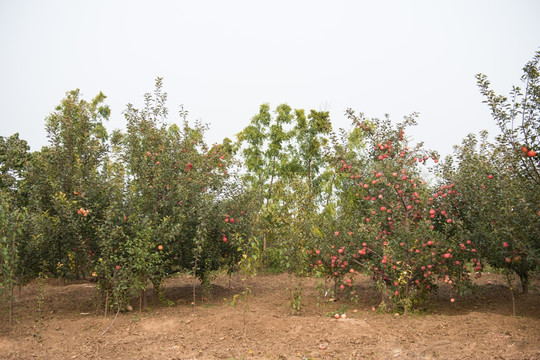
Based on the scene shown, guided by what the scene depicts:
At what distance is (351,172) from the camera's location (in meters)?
8.82

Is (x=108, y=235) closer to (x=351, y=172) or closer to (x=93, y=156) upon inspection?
(x=93, y=156)

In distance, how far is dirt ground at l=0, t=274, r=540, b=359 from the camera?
6.54m

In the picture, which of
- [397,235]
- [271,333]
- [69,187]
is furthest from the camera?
[69,187]

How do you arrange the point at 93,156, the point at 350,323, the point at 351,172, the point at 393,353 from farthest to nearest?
the point at 93,156 < the point at 351,172 < the point at 350,323 < the point at 393,353

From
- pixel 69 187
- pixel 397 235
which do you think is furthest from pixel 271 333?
pixel 69 187

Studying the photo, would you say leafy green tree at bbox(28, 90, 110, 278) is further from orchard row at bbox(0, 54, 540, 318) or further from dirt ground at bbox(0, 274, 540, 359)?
dirt ground at bbox(0, 274, 540, 359)

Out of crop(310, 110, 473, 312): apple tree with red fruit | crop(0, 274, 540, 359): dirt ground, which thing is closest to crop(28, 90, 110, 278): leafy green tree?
crop(0, 274, 540, 359): dirt ground

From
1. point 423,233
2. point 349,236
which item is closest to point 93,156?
point 349,236

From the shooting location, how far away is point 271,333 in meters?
7.42

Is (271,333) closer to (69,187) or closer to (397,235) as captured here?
(397,235)

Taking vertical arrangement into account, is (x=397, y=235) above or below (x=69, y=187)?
below

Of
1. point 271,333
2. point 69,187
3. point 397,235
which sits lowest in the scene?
point 271,333

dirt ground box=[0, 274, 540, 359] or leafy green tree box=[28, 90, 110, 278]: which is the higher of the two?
leafy green tree box=[28, 90, 110, 278]

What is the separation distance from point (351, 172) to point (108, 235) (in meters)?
5.35
